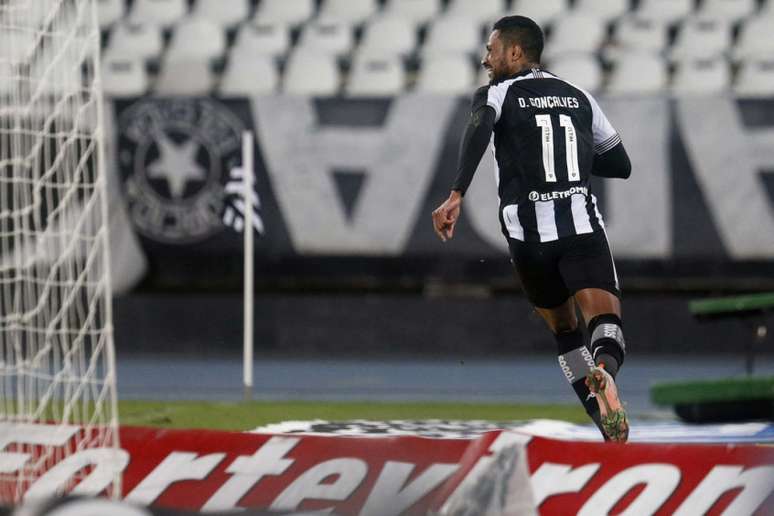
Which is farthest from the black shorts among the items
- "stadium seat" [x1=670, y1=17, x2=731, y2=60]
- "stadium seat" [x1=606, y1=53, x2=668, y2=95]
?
"stadium seat" [x1=670, y1=17, x2=731, y2=60]

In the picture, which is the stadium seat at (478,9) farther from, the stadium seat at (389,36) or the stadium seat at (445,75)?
the stadium seat at (445,75)

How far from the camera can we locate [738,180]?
12.7 meters

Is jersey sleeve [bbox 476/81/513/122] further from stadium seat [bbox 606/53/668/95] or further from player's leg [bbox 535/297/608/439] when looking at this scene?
stadium seat [bbox 606/53/668/95]

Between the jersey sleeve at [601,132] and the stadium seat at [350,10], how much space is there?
9300mm

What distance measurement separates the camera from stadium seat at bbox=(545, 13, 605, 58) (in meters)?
14.7

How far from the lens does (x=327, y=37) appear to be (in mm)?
14891

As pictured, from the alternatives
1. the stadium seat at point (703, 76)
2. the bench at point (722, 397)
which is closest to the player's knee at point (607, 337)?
the bench at point (722, 397)

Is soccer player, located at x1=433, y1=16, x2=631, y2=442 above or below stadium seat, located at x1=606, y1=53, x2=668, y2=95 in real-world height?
below

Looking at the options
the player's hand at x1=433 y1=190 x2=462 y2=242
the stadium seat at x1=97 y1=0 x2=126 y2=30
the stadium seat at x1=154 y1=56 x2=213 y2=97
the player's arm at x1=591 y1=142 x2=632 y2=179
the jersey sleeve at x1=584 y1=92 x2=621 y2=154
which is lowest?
the player's hand at x1=433 y1=190 x2=462 y2=242

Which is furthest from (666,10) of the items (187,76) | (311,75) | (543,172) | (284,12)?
(543,172)

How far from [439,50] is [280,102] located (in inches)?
93.4

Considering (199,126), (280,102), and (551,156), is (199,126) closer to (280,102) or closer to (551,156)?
(280,102)

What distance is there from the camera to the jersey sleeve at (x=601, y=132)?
20.0 feet

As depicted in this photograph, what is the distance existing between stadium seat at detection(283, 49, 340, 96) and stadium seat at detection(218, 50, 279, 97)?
15cm
